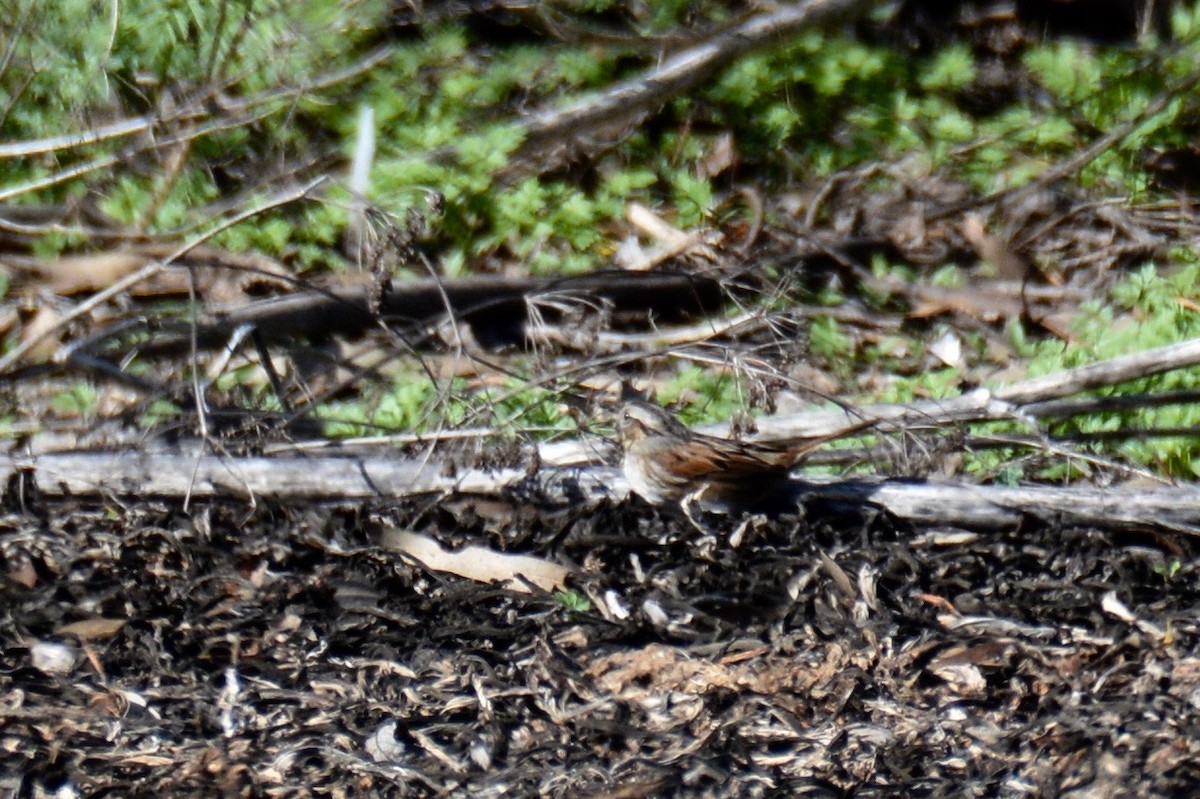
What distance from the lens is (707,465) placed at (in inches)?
208

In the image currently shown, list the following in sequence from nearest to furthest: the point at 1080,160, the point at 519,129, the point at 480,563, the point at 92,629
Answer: the point at 92,629 → the point at 480,563 → the point at 1080,160 → the point at 519,129

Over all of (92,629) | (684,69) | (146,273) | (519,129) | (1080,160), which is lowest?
(92,629)

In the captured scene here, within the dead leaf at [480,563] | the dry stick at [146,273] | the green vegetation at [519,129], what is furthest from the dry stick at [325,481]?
the green vegetation at [519,129]

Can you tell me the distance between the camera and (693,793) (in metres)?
3.93

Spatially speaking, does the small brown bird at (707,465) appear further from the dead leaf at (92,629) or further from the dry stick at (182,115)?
the dry stick at (182,115)

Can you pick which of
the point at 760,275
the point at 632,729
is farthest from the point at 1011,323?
the point at 632,729

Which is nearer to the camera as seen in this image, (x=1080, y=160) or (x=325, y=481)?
(x=325, y=481)

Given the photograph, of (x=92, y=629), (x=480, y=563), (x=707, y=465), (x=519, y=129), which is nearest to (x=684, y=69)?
(x=519, y=129)

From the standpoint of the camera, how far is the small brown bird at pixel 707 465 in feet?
17.0

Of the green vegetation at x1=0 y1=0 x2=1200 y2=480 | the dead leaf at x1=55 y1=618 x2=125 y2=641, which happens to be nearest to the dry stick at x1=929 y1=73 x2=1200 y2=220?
the green vegetation at x1=0 y1=0 x2=1200 y2=480

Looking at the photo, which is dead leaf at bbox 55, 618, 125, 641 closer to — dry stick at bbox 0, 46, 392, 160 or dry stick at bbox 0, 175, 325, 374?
dry stick at bbox 0, 175, 325, 374

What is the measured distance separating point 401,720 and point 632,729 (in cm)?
70

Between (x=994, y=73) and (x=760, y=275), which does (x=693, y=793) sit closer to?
(x=760, y=275)

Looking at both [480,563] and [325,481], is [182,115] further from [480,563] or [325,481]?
[480,563]
